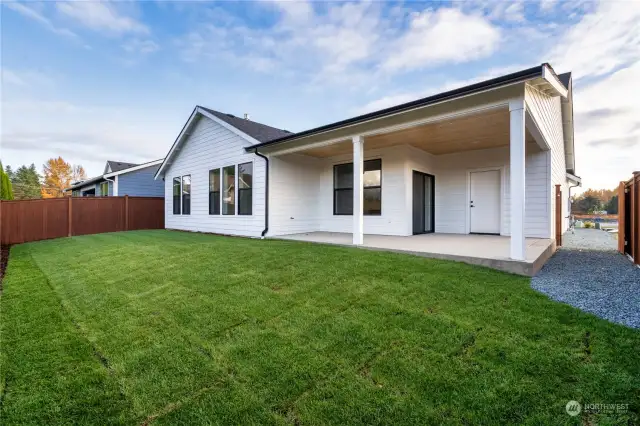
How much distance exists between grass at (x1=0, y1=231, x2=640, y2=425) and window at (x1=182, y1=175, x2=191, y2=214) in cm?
795

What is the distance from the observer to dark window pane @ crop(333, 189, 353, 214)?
9750 mm

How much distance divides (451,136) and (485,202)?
2913 mm

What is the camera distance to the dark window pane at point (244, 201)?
9578mm

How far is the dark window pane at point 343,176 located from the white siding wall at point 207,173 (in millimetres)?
2471

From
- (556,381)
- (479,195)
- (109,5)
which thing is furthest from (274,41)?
(556,381)

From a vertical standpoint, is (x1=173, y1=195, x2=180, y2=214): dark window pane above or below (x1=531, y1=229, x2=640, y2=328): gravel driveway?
above

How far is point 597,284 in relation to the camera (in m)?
4.27

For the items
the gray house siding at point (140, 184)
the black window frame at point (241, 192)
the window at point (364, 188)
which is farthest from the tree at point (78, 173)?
the window at point (364, 188)

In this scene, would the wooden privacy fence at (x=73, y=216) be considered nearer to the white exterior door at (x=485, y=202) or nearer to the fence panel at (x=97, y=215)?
the fence panel at (x=97, y=215)

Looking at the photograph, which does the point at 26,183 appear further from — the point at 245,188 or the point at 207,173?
the point at 245,188

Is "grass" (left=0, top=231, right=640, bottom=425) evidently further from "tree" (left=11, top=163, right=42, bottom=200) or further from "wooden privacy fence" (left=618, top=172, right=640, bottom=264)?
"tree" (left=11, top=163, right=42, bottom=200)

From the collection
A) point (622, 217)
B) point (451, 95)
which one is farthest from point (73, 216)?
point (622, 217)

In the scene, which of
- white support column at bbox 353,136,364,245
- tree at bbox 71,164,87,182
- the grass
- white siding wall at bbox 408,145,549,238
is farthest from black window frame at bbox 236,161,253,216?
tree at bbox 71,164,87,182

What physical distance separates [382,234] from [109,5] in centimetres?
931
